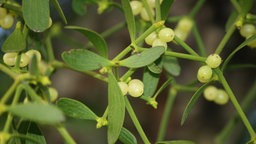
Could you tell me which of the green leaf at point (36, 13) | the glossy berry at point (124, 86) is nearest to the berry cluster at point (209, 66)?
the glossy berry at point (124, 86)

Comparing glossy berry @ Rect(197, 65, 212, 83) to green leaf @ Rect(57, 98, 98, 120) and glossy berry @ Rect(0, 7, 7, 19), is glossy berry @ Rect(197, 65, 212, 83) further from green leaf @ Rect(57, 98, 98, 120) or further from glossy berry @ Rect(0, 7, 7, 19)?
glossy berry @ Rect(0, 7, 7, 19)

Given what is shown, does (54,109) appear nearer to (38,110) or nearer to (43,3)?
(38,110)

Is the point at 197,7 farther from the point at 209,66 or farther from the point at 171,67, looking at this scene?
the point at 209,66

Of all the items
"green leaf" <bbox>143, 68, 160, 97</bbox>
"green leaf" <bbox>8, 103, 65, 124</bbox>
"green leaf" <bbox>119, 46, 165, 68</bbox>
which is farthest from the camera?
"green leaf" <bbox>143, 68, 160, 97</bbox>

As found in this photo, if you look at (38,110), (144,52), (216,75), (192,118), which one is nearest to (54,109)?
(38,110)

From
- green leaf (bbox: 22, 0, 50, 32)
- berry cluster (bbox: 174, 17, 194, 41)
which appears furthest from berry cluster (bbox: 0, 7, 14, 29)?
berry cluster (bbox: 174, 17, 194, 41)

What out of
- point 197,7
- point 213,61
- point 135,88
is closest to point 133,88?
point 135,88
